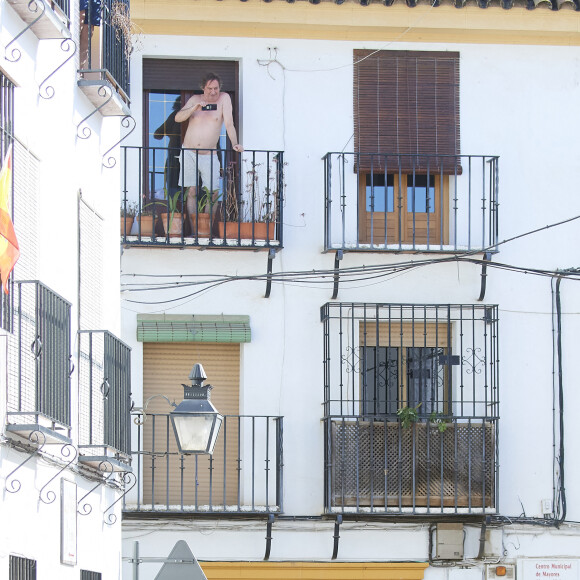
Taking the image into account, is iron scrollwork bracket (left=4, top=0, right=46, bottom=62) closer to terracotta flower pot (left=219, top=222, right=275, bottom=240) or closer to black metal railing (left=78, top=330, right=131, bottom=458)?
black metal railing (left=78, top=330, right=131, bottom=458)

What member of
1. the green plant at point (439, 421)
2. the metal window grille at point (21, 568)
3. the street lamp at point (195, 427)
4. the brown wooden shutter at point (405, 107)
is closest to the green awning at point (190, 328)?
the green plant at point (439, 421)

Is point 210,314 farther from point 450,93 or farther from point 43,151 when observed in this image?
point 43,151

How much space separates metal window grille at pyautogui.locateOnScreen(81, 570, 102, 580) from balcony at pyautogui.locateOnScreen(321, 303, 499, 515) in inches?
164

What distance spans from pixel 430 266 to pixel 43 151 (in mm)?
7185

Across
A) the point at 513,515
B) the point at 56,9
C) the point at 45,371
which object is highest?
the point at 56,9

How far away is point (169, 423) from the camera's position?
1912 centimetres

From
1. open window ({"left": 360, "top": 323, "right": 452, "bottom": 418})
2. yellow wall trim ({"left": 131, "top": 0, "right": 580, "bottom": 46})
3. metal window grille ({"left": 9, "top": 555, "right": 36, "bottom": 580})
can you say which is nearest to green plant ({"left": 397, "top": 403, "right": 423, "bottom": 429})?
open window ({"left": 360, "top": 323, "right": 452, "bottom": 418})

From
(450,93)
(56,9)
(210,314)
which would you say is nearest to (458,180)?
(450,93)

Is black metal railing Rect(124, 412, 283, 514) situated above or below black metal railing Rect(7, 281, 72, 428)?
below

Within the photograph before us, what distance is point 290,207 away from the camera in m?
19.3

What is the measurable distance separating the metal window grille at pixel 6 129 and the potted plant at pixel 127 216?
665 cm

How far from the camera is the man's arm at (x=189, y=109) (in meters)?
19.2

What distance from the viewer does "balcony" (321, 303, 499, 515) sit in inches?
731

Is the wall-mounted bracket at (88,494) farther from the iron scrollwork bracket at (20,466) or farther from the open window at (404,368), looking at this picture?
the open window at (404,368)
